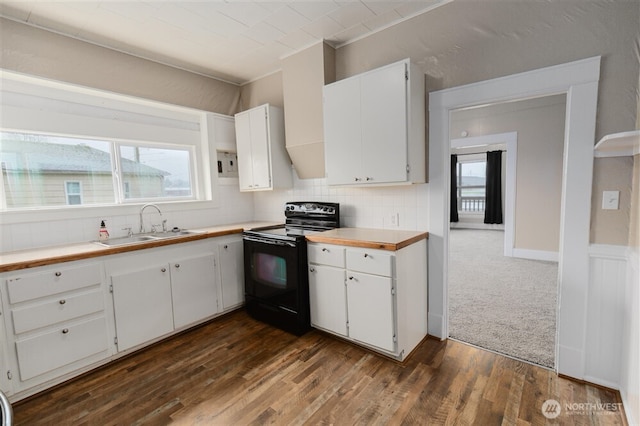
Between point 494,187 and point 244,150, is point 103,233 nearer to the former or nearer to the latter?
point 244,150

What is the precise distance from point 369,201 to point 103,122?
8.96 feet

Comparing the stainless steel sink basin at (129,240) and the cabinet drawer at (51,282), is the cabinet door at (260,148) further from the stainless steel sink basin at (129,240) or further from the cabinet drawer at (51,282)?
the cabinet drawer at (51,282)

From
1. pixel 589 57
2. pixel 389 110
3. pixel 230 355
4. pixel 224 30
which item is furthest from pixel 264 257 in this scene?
pixel 589 57

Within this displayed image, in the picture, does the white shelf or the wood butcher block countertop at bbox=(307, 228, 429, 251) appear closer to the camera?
the white shelf

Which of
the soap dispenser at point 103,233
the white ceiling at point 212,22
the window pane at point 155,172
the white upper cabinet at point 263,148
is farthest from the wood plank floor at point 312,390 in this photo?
the white ceiling at point 212,22

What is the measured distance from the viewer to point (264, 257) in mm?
2951

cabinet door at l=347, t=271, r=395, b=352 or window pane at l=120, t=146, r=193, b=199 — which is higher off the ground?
window pane at l=120, t=146, r=193, b=199

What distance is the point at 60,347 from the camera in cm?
209

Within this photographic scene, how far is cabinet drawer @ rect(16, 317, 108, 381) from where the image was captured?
1.96 m

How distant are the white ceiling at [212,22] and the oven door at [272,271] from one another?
6.27 ft

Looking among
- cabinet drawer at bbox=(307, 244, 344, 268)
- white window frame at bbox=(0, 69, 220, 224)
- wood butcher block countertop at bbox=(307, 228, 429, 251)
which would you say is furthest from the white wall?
white window frame at bbox=(0, 69, 220, 224)

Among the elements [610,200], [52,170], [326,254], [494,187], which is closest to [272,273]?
[326,254]

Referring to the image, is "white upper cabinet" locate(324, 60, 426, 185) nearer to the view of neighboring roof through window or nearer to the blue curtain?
the view of neighboring roof through window

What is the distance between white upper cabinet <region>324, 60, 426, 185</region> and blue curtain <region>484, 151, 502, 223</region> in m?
6.49
